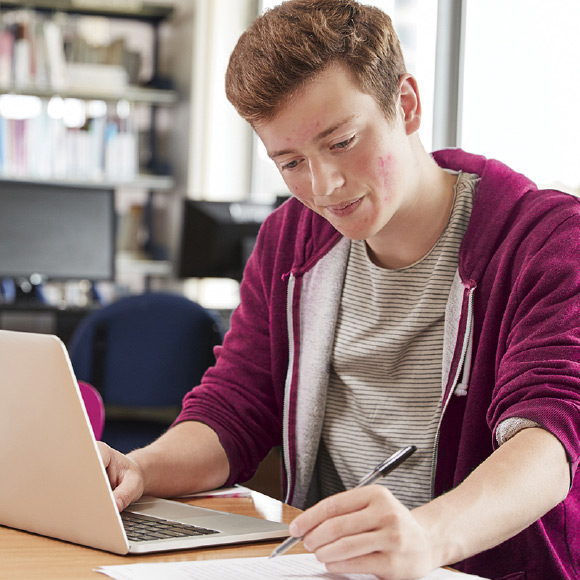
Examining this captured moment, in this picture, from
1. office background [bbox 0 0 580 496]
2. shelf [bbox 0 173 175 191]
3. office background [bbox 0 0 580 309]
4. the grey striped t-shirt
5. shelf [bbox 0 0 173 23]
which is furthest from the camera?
shelf [bbox 0 0 173 23]

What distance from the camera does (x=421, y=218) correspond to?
4.41 ft

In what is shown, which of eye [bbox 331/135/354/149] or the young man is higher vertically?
eye [bbox 331/135/354/149]

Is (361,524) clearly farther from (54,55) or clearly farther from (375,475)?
(54,55)

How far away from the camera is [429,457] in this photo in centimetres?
131

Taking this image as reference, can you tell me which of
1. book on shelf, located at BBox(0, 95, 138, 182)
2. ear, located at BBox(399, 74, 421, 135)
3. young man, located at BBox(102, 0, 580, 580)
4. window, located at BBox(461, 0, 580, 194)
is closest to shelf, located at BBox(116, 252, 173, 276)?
book on shelf, located at BBox(0, 95, 138, 182)

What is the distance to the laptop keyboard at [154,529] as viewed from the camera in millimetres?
951

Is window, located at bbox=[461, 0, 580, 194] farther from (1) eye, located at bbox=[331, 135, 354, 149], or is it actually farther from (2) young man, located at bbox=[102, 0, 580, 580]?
(1) eye, located at bbox=[331, 135, 354, 149]

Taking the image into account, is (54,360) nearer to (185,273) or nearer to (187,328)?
(187,328)

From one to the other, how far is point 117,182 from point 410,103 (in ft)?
11.0

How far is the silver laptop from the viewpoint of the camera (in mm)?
861

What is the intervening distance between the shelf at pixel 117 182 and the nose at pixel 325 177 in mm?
3216

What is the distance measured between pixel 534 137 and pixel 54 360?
2.02 metres

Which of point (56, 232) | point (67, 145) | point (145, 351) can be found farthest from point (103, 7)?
point (145, 351)

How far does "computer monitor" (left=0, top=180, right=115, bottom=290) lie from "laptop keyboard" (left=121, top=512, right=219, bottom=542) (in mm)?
3153
